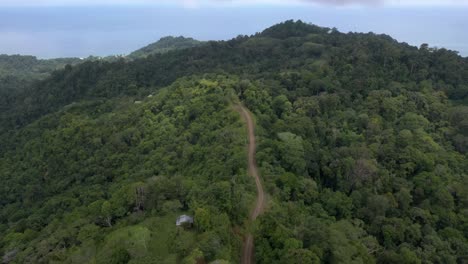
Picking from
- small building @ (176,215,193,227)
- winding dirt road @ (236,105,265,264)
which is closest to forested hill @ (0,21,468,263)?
small building @ (176,215,193,227)

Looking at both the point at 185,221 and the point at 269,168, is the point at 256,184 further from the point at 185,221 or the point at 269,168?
the point at 185,221

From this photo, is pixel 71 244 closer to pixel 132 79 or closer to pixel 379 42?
pixel 132 79

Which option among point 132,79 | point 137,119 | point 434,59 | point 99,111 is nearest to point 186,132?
point 137,119

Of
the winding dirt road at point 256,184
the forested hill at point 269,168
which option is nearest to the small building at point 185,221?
Answer: the forested hill at point 269,168

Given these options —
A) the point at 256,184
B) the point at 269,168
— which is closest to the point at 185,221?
the point at 256,184

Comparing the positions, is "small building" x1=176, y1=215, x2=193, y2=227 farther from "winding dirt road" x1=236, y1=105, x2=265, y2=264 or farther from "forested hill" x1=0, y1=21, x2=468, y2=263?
"winding dirt road" x1=236, y1=105, x2=265, y2=264
